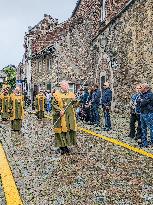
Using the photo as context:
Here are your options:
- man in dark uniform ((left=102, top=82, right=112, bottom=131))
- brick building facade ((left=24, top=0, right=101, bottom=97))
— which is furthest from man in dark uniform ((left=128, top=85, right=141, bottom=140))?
brick building facade ((left=24, top=0, right=101, bottom=97))

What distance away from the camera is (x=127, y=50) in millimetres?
22766

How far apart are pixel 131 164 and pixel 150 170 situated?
0.73 meters

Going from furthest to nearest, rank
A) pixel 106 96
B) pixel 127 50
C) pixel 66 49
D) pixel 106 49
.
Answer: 1. pixel 66 49
2. pixel 106 49
3. pixel 127 50
4. pixel 106 96

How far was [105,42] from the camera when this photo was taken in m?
27.4

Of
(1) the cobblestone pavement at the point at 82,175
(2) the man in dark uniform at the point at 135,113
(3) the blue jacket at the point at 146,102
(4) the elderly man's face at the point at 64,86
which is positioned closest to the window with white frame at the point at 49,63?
(2) the man in dark uniform at the point at 135,113

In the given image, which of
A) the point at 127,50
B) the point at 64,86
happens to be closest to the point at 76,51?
the point at 127,50

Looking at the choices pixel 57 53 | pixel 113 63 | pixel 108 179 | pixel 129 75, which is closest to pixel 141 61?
pixel 129 75

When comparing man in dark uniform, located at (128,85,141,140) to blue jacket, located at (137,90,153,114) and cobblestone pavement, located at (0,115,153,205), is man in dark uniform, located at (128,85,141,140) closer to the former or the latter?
blue jacket, located at (137,90,153,114)

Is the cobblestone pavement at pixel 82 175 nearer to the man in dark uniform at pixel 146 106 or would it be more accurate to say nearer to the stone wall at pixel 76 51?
the man in dark uniform at pixel 146 106

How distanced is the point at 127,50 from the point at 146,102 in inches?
442

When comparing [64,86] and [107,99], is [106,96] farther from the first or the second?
[64,86]

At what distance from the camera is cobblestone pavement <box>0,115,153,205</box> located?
6.34 m

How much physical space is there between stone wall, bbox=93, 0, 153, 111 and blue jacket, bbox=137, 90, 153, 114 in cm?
705

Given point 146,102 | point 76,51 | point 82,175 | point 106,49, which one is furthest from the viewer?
point 76,51
